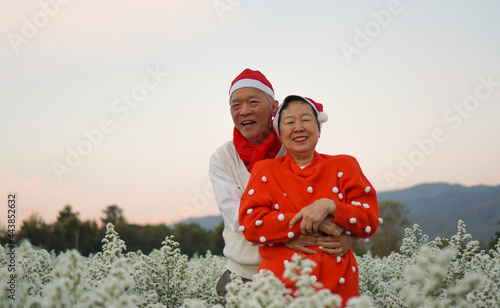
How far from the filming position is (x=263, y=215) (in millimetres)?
3883

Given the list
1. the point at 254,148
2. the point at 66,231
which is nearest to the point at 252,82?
the point at 254,148

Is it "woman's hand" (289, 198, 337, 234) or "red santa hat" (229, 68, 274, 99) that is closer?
"woman's hand" (289, 198, 337, 234)

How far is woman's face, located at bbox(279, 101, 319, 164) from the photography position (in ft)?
13.5

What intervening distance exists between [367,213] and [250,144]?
1.60 meters

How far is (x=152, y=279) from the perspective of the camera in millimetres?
5891

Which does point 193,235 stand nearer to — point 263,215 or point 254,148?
point 254,148

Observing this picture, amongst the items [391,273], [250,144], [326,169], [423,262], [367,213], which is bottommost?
[391,273]

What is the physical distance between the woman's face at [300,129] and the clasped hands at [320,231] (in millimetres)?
550

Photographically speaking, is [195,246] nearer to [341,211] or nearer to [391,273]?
[391,273]

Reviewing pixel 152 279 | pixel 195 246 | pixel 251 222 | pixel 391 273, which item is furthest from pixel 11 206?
pixel 195 246

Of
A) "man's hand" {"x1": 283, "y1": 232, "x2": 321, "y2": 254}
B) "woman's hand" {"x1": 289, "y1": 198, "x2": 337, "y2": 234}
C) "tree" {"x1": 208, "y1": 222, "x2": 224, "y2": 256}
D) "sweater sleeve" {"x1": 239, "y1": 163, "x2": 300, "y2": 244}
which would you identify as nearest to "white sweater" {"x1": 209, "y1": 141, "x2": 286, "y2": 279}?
"sweater sleeve" {"x1": 239, "y1": 163, "x2": 300, "y2": 244}

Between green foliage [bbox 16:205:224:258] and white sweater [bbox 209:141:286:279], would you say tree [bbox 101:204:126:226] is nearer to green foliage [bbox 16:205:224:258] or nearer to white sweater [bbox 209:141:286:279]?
green foliage [bbox 16:205:224:258]

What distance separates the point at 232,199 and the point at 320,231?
1172mm

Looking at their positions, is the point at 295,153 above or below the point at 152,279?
above
